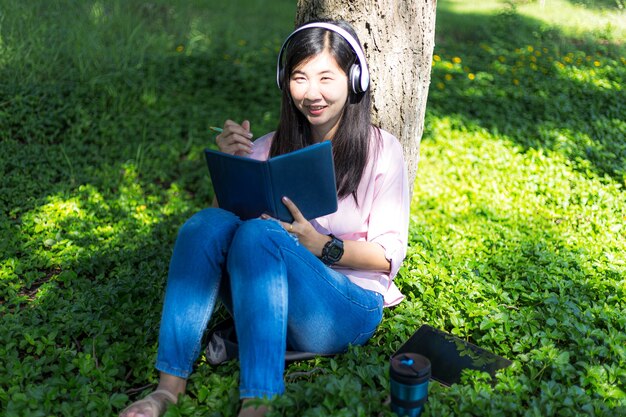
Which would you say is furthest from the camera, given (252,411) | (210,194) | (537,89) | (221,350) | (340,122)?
(537,89)

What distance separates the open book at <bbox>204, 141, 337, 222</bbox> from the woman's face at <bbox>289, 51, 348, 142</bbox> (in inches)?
13.6

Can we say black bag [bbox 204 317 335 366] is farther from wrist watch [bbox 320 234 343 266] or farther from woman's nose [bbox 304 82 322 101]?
woman's nose [bbox 304 82 322 101]

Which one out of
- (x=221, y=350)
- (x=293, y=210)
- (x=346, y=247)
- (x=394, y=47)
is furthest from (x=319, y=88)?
(x=221, y=350)

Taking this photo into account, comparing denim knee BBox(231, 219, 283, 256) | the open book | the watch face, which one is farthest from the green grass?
the open book

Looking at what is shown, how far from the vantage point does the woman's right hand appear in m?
2.90

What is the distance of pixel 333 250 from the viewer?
2.68 m

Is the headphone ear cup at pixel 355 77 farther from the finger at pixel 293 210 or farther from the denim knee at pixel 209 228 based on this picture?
the denim knee at pixel 209 228

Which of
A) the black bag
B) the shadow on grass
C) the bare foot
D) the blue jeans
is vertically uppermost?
the blue jeans

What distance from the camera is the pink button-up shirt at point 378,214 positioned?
283 centimetres

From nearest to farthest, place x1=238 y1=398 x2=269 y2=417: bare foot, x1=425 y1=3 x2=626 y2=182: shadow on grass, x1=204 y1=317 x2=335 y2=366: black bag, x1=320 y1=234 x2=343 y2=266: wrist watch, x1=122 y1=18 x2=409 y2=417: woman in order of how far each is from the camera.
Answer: x1=238 y1=398 x2=269 y2=417: bare foot < x1=122 y1=18 x2=409 y2=417: woman < x1=320 y1=234 x2=343 y2=266: wrist watch < x1=204 y1=317 x2=335 y2=366: black bag < x1=425 y1=3 x2=626 y2=182: shadow on grass

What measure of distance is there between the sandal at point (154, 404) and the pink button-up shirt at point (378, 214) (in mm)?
882

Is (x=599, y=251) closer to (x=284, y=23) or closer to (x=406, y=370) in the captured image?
(x=406, y=370)

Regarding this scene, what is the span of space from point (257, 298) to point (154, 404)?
570mm

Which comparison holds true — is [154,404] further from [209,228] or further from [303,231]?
[303,231]
